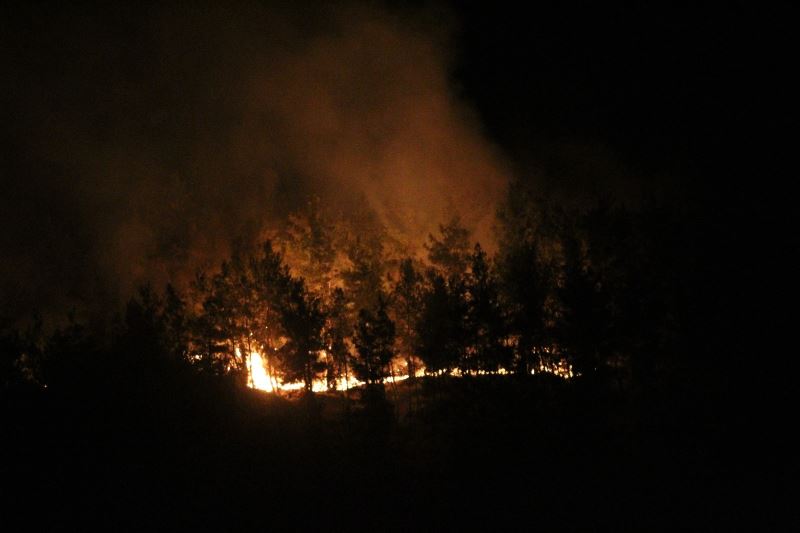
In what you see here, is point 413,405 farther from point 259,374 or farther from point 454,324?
point 259,374

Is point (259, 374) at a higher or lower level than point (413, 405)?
higher

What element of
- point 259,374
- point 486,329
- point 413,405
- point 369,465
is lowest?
point 369,465

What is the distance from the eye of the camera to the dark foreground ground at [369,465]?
1590cm

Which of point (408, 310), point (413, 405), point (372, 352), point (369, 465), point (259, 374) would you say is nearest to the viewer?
point (369, 465)

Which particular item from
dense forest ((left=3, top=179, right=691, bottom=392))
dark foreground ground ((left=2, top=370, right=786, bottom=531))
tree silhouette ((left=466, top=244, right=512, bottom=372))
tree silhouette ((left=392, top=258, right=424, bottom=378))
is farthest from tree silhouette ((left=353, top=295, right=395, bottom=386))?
tree silhouette ((left=466, top=244, right=512, bottom=372))

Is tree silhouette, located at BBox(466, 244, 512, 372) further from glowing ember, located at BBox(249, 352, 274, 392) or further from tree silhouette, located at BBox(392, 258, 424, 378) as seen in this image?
glowing ember, located at BBox(249, 352, 274, 392)

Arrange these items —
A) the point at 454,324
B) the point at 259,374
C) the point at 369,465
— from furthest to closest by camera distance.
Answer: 1. the point at 259,374
2. the point at 454,324
3. the point at 369,465

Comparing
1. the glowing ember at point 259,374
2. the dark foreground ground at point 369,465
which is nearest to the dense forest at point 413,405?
the dark foreground ground at point 369,465

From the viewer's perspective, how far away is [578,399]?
25938mm

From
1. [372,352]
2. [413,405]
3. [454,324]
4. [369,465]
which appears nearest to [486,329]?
[454,324]

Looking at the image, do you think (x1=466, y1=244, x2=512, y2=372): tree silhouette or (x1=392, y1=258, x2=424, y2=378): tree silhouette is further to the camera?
(x1=392, y1=258, x2=424, y2=378): tree silhouette

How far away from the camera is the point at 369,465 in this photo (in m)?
20.0

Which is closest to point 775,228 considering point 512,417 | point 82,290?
point 512,417

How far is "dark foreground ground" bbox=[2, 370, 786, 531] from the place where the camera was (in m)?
15.9
